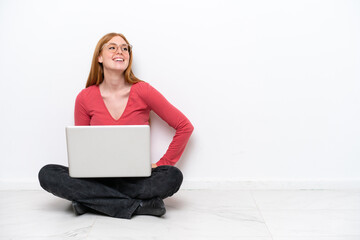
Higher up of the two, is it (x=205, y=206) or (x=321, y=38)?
(x=321, y=38)

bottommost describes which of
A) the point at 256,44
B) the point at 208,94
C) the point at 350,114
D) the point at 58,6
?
the point at 350,114

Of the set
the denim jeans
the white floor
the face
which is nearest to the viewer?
the white floor

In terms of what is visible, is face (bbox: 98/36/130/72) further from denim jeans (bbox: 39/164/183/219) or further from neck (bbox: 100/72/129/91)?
denim jeans (bbox: 39/164/183/219)

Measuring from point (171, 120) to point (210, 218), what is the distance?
55cm

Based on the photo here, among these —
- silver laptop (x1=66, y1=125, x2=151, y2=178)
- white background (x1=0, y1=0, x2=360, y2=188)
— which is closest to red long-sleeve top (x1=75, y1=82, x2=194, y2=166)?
white background (x1=0, y1=0, x2=360, y2=188)

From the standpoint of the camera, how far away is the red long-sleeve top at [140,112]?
6.66 feet

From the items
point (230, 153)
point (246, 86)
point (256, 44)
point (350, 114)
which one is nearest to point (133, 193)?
point (230, 153)

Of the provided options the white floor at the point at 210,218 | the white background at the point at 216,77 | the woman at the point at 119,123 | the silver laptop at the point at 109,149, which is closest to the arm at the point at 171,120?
the woman at the point at 119,123

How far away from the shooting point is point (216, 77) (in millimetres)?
2137

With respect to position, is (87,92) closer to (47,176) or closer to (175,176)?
(47,176)

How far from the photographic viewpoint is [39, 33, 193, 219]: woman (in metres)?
1.83

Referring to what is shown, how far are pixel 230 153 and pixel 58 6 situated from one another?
1218 mm

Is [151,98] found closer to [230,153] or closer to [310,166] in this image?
[230,153]

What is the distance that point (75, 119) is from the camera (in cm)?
211
